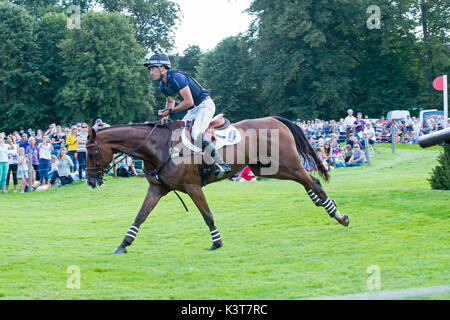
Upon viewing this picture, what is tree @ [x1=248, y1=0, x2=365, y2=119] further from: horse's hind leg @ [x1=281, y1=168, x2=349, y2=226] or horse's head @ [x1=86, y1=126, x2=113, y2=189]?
horse's head @ [x1=86, y1=126, x2=113, y2=189]

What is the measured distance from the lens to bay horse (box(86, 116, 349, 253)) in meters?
9.73

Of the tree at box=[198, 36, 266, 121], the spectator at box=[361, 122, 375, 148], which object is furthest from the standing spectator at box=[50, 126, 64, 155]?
the tree at box=[198, 36, 266, 121]

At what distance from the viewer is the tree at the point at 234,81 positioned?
6625 centimetres

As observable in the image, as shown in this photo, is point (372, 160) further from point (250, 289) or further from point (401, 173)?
point (250, 289)

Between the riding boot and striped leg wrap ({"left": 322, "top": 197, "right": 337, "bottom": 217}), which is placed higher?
the riding boot

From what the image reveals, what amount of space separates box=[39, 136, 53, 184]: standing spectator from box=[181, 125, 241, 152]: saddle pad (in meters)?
14.8

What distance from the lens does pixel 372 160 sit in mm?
28484

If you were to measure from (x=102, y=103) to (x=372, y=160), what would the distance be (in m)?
34.2

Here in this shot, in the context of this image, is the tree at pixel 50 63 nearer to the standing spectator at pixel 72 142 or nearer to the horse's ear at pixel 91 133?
the standing spectator at pixel 72 142

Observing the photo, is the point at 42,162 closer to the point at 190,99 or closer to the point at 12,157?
the point at 12,157

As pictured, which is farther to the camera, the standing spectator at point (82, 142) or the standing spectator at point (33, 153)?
the standing spectator at point (33, 153)

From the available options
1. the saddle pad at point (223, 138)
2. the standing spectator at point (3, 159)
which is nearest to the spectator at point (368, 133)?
the standing spectator at point (3, 159)

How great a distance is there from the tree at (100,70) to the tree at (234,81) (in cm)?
1240
